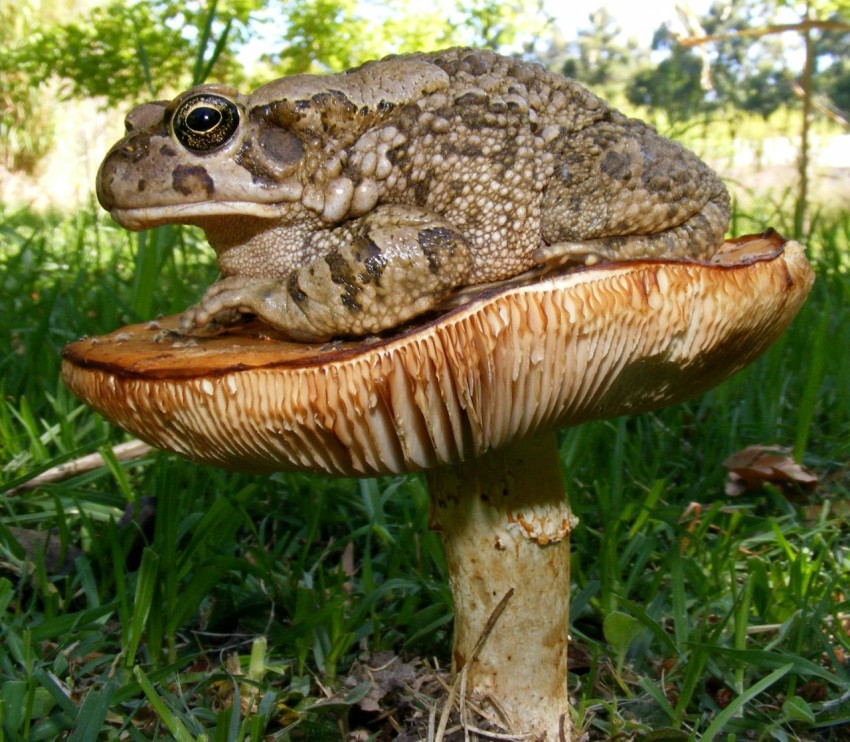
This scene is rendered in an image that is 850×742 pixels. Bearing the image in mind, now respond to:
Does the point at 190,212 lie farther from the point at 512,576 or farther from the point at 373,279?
the point at 512,576

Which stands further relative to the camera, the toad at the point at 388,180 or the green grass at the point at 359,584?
the green grass at the point at 359,584

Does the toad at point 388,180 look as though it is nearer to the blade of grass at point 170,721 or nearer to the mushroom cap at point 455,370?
the mushroom cap at point 455,370

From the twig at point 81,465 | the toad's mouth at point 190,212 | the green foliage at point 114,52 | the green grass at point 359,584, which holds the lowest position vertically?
the green grass at point 359,584

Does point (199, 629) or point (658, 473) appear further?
point (658, 473)

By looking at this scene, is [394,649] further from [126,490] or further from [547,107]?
[547,107]

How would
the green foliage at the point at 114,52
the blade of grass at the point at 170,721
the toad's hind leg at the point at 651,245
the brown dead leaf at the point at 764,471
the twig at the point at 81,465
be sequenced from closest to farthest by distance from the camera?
the toad's hind leg at the point at 651,245
the blade of grass at the point at 170,721
the twig at the point at 81,465
the brown dead leaf at the point at 764,471
the green foliage at the point at 114,52

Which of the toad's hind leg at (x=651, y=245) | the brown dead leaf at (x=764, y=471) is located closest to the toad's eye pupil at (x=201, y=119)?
the toad's hind leg at (x=651, y=245)

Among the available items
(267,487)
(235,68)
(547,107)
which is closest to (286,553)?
(267,487)
